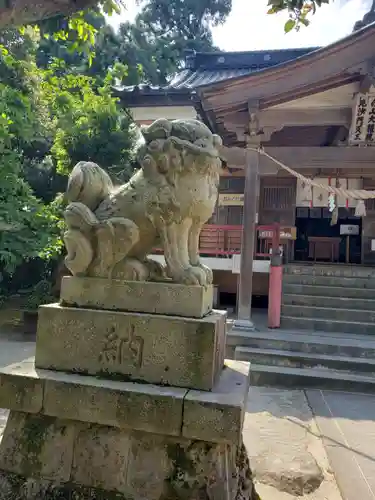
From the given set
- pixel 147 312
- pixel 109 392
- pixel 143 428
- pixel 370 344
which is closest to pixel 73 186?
pixel 147 312

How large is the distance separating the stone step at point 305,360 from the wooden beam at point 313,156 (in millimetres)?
3580

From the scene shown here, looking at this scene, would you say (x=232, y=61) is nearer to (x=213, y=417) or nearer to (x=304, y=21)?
(x=304, y=21)

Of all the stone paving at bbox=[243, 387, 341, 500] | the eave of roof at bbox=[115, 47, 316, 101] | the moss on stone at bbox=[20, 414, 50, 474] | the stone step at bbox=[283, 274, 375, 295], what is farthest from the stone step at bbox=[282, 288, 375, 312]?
the eave of roof at bbox=[115, 47, 316, 101]

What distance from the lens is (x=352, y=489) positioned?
2891 mm

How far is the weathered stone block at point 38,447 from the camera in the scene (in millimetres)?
2229

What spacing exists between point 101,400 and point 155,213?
3.69ft

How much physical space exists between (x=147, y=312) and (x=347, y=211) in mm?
11400

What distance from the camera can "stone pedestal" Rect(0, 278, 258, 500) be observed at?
6.78 feet

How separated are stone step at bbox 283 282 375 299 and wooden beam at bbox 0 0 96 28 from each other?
21.2ft

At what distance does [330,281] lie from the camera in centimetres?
848

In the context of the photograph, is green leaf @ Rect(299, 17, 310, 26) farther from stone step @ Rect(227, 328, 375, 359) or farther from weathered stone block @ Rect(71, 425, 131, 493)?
stone step @ Rect(227, 328, 375, 359)

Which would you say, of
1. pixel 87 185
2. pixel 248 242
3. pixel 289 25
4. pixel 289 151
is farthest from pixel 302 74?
pixel 87 185

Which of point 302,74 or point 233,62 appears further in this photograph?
point 233,62

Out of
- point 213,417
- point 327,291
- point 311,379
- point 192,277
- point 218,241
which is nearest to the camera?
point 213,417
